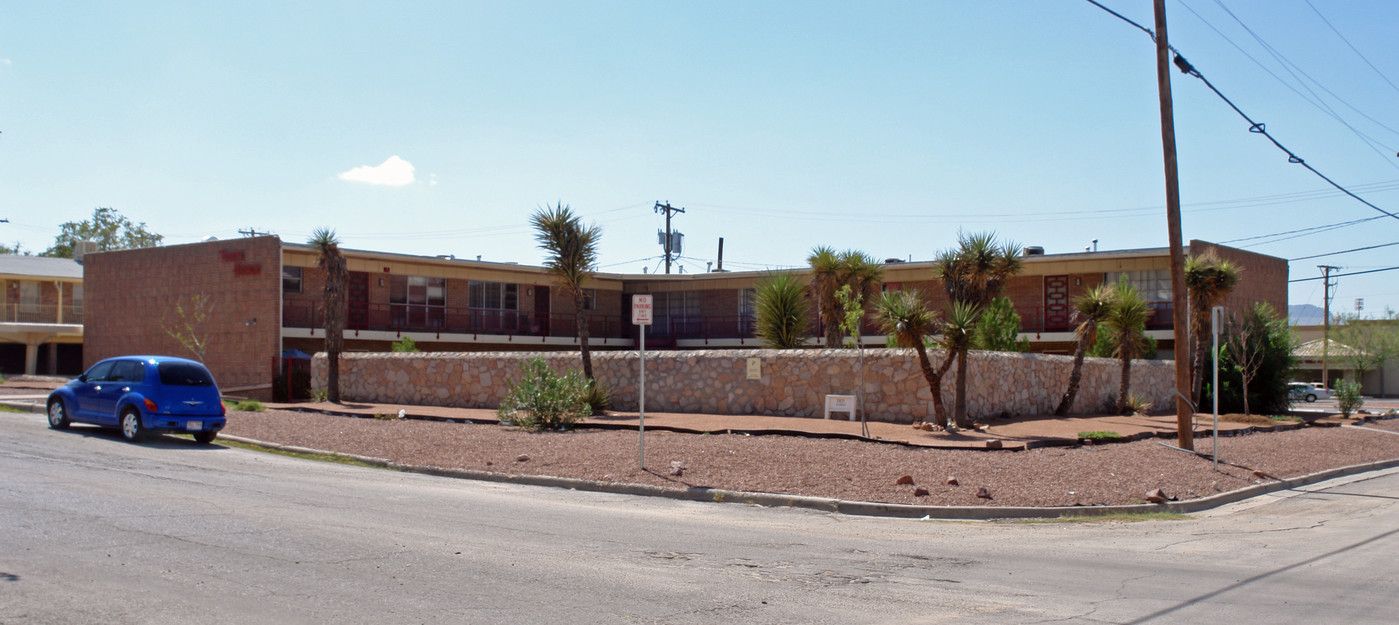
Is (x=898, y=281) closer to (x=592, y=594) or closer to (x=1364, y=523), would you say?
(x=1364, y=523)

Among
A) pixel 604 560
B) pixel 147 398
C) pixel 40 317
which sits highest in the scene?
pixel 40 317

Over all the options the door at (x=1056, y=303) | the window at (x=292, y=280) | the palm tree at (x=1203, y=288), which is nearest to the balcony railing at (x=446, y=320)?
the window at (x=292, y=280)

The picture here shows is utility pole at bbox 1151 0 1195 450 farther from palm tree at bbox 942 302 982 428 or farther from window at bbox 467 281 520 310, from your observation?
window at bbox 467 281 520 310

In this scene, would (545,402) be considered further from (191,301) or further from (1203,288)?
(191,301)

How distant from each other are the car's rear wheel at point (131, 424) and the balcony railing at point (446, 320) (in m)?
12.6

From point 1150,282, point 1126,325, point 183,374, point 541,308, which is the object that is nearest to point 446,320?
point 541,308

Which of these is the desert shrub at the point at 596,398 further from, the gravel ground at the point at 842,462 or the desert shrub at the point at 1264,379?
the desert shrub at the point at 1264,379

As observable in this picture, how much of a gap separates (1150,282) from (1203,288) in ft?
33.8

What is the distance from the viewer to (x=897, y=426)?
17875 mm

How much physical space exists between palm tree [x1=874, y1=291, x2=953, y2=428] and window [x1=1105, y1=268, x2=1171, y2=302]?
57.4 feet

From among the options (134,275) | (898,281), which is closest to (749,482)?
(898,281)

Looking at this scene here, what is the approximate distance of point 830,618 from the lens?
634 cm

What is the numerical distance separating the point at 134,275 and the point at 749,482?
28933 mm

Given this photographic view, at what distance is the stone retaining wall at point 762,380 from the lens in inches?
742
